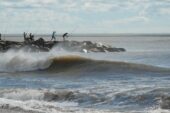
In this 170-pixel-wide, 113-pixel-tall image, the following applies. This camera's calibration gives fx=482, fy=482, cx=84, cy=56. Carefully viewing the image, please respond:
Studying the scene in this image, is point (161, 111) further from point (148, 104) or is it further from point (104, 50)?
point (104, 50)

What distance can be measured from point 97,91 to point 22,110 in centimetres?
541

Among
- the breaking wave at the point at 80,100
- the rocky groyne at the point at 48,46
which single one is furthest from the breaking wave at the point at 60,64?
the rocky groyne at the point at 48,46

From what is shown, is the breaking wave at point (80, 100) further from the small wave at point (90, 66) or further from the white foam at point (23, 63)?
the white foam at point (23, 63)

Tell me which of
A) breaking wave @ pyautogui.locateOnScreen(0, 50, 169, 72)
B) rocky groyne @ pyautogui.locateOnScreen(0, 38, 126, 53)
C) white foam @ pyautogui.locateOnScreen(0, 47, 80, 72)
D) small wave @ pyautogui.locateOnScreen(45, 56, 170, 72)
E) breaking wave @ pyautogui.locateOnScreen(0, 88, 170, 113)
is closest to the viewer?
breaking wave @ pyautogui.locateOnScreen(0, 88, 170, 113)

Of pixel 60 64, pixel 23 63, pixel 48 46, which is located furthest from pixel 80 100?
pixel 48 46

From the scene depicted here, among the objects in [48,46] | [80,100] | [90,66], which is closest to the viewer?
[80,100]

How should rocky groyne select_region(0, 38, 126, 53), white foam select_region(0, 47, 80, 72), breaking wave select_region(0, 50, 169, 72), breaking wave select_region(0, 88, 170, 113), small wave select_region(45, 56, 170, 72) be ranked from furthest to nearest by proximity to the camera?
rocky groyne select_region(0, 38, 126, 53), white foam select_region(0, 47, 80, 72), breaking wave select_region(0, 50, 169, 72), small wave select_region(45, 56, 170, 72), breaking wave select_region(0, 88, 170, 113)

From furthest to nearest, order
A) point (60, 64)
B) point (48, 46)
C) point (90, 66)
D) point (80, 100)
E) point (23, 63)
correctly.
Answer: point (48, 46)
point (23, 63)
point (60, 64)
point (90, 66)
point (80, 100)

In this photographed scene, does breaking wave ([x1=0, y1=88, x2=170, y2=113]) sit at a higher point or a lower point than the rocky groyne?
higher

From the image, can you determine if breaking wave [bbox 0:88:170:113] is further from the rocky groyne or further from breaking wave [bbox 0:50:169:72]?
the rocky groyne

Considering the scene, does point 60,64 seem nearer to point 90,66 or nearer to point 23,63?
point 23,63

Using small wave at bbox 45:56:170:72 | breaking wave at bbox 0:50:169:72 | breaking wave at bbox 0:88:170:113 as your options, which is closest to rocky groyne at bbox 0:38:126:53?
breaking wave at bbox 0:50:169:72

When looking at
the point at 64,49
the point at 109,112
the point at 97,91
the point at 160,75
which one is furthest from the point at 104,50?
the point at 109,112

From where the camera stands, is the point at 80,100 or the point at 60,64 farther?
the point at 60,64
